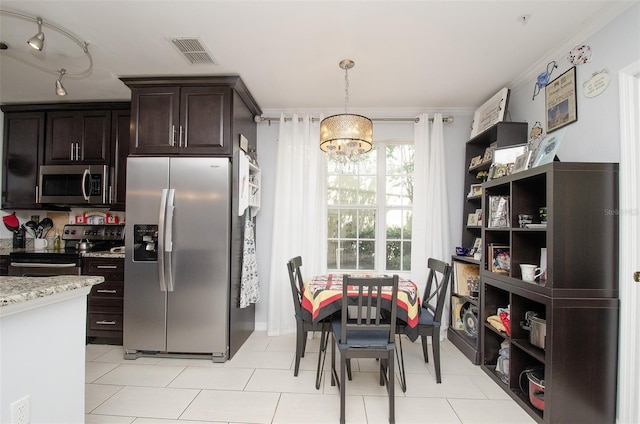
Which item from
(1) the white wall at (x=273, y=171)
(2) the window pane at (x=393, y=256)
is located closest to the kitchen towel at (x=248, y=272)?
(1) the white wall at (x=273, y=171)

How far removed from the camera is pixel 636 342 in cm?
173

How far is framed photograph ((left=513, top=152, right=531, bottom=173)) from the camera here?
2279 mm

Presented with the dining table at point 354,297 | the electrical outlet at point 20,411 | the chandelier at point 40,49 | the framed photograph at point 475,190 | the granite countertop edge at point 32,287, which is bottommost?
the electrical outlet at point 20,411

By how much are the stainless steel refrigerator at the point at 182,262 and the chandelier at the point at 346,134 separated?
38.5 inches

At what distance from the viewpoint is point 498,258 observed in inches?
102

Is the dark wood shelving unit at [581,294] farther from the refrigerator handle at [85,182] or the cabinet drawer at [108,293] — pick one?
the refrigerator handle at [85,182]

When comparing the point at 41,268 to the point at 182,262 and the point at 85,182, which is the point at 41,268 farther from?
the point at 182,262

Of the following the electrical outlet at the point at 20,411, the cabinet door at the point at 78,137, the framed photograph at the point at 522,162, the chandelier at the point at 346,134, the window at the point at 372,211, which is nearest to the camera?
the electrical outlet at the point at 20,411

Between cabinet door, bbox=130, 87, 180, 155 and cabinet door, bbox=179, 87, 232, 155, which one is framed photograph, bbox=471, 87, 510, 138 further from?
cabinet door, bbox=130, 87, 180, 155

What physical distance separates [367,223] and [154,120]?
255 cm

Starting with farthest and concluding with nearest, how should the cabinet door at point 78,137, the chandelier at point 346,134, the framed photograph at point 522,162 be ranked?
the cabinet door at point 78,137 < the chandelier at point 346,134 < the framed photograph at point 522,162

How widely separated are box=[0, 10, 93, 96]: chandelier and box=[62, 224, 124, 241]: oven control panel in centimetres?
173

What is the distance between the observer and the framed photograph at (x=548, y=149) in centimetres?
202

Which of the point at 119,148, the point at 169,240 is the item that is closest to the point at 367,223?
the point at 169,240
